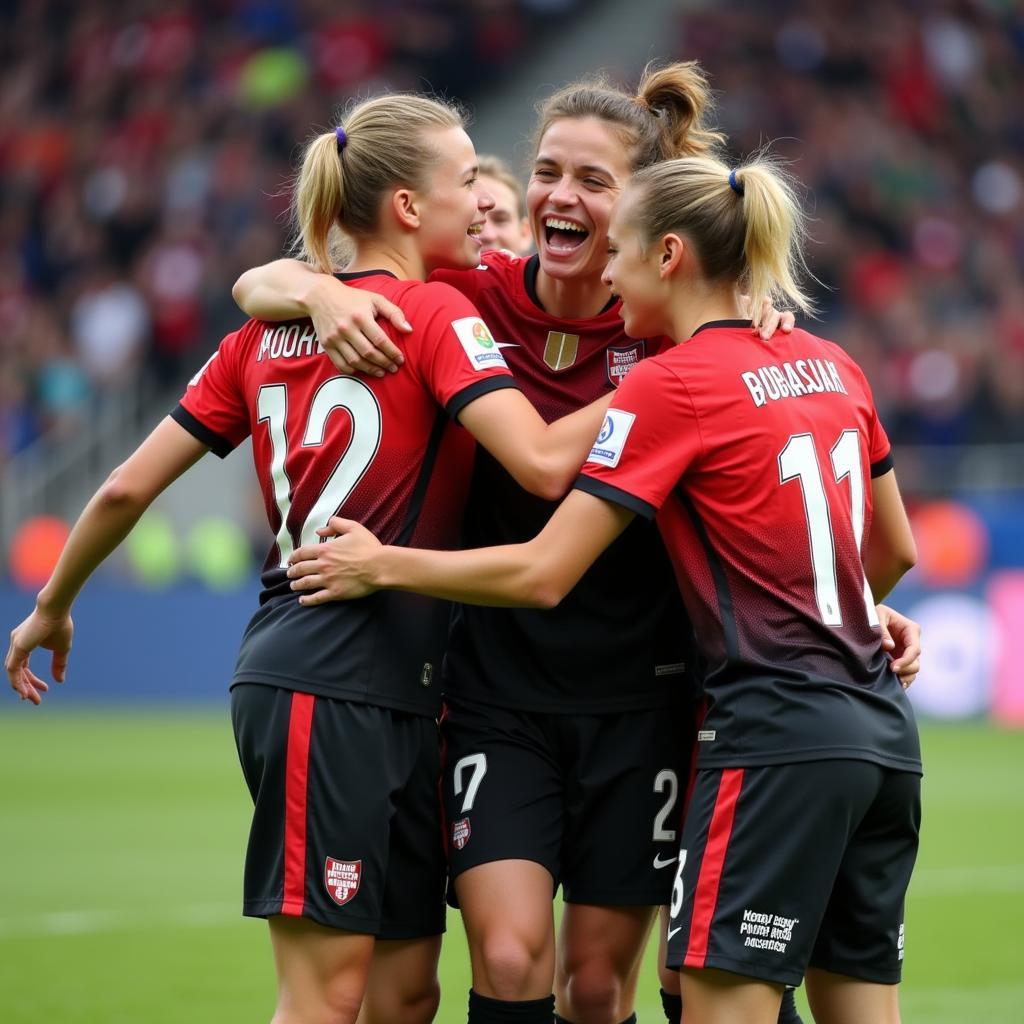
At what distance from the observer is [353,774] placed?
145 inches

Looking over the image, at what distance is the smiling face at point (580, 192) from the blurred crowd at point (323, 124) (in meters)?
10.6

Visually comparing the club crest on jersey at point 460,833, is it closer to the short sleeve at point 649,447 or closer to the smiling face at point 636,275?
the short sleeve at point 649,447

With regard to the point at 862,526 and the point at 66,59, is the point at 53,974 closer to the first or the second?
the point at 862,526

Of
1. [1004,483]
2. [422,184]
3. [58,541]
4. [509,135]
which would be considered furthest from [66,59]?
[422,184]

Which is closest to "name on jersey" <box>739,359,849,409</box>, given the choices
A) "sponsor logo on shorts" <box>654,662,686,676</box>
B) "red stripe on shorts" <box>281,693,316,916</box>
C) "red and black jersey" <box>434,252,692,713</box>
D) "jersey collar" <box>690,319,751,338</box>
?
"jersey collar" <box>690,319,751,338</box>

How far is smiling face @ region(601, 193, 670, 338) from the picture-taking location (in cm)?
377

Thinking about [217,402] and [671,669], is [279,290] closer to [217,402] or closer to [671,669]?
[217,402]

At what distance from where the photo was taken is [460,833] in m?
4.03

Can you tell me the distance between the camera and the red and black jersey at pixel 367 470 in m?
3.73

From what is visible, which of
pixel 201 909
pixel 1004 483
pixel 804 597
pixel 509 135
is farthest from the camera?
pixel 509 135

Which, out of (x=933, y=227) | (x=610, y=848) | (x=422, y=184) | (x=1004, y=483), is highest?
(x=933, y=227)

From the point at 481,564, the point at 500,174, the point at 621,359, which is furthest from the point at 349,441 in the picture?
the point at 500,174

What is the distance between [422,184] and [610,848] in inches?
61.2

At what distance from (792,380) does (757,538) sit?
0.34 m
